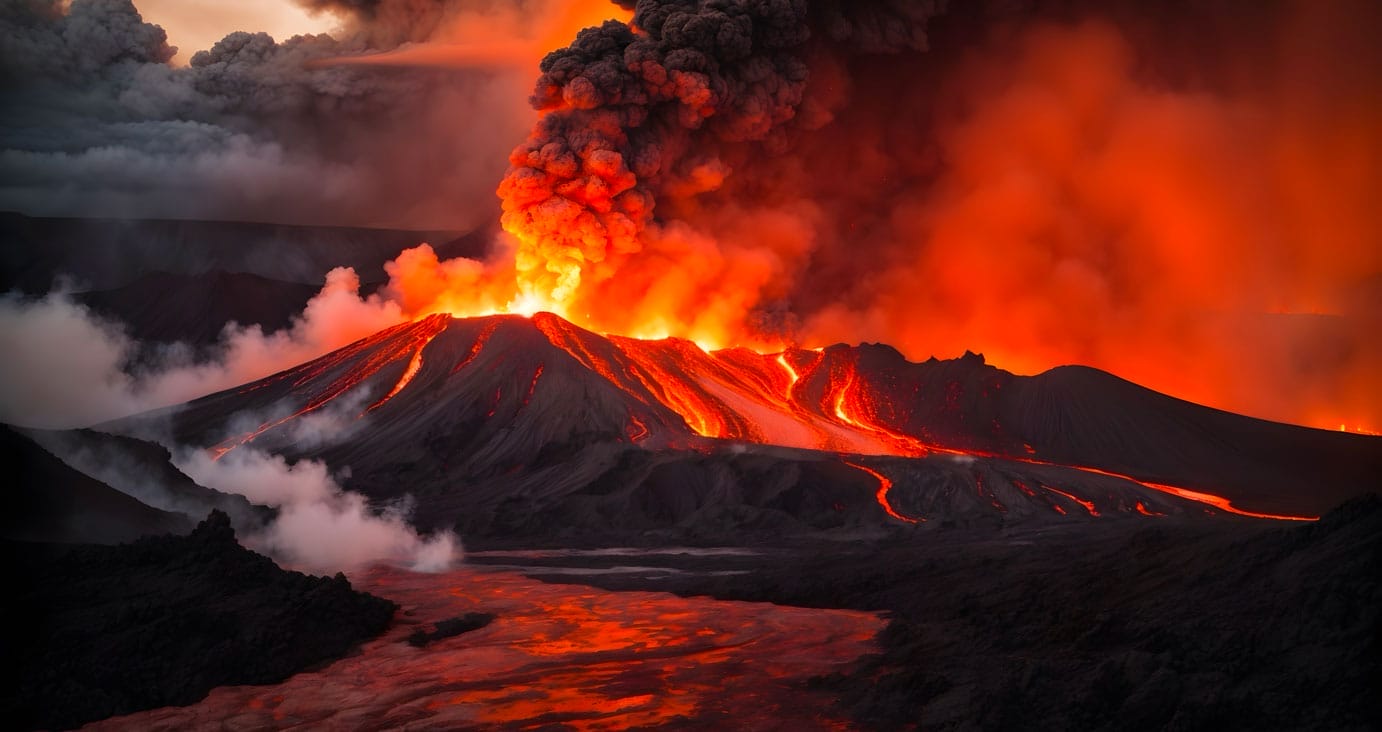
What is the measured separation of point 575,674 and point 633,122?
40.8 metres

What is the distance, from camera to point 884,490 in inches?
1391

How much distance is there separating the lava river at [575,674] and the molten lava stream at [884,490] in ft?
44.9

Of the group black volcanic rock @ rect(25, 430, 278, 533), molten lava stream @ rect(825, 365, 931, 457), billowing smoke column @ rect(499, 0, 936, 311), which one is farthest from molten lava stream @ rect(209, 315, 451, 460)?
black volcanic rock @ rect(25, 430, 278, 533)

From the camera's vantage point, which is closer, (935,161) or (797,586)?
(797,586)

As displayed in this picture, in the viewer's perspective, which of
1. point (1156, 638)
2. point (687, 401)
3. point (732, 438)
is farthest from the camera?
point (687, 401)

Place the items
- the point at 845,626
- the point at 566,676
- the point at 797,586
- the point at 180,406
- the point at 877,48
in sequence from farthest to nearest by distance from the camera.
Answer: the point at 877,48 → the point at 180,406 → the point at 797,586 → the point at 845,626 → the point at 566,676

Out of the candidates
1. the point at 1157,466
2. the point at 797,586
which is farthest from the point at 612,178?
the point at 797,586

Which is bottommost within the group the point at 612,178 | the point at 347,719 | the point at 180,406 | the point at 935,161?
the point at 347,719

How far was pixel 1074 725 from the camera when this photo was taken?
1102cm

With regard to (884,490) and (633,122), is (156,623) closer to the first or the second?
(884,490)

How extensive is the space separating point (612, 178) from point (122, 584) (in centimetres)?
3697

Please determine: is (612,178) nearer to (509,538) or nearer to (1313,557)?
(509,538)

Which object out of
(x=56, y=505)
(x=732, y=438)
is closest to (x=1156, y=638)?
(x=56, y=505)

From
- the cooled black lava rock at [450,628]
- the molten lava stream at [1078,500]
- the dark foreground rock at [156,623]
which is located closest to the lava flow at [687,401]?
the molten lava stream at [1078,500]
